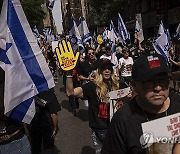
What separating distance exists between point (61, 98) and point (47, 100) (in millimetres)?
7593

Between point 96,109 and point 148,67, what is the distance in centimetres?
225

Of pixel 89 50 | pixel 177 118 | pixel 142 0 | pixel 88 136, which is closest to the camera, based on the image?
pixel 177 118

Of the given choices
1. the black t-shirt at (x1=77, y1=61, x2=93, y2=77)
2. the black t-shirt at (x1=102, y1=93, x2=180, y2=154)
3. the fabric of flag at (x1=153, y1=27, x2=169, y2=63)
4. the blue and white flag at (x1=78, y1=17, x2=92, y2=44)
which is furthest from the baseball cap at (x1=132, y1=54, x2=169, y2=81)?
the blue and white flag at (x1=78, y1=17, x2=92, y2=44)

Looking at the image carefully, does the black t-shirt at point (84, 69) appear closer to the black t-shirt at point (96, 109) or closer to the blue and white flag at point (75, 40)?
the blue and white flag at point (75, 40)

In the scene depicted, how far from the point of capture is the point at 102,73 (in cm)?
464

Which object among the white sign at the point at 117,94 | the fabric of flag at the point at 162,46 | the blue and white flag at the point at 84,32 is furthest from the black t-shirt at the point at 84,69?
the blue and white flag at the point at 84,32

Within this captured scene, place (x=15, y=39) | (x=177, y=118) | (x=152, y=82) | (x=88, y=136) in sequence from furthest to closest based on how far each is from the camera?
(x=88, y=136), (x=15, y=39), (x=152, y=82), (x=177, y=118)

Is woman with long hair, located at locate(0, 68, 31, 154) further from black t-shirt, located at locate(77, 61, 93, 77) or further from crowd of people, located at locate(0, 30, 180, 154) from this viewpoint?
black t-shirt, located at locate(77, 61, 93, 77)

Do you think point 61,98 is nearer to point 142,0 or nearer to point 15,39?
point 15,39

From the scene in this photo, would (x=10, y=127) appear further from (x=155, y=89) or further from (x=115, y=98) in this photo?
(x=115, y=98)

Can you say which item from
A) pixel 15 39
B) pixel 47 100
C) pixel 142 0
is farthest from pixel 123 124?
pixel 142 0

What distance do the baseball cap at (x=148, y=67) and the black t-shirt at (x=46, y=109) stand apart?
2.29m

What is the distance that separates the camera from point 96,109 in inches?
177

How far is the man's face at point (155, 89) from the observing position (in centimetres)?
232
